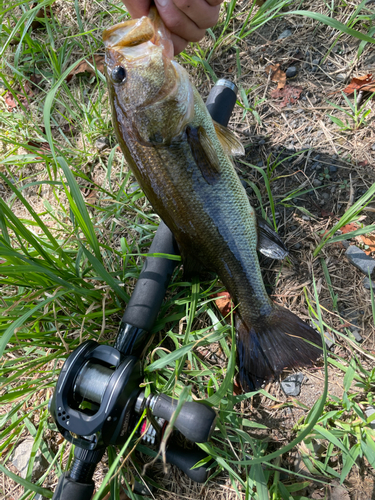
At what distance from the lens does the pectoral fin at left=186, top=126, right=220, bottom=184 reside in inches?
78.5

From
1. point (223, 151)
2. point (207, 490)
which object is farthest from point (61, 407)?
point (223, 151)

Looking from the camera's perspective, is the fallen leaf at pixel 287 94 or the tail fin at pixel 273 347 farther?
the fallen leaf at pixel 287 94

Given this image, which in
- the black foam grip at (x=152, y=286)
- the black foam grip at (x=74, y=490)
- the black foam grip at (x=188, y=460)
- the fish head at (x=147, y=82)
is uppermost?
the fish head at (x=147, y=82)

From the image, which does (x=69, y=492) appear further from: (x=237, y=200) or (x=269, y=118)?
(x=269, y=118)

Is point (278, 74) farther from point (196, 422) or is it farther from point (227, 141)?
point (196, 422)

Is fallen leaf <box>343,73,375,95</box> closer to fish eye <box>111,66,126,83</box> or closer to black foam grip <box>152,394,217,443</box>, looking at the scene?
fish eye <box>111,66,126,83</box>

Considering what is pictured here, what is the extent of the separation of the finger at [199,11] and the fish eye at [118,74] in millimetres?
472

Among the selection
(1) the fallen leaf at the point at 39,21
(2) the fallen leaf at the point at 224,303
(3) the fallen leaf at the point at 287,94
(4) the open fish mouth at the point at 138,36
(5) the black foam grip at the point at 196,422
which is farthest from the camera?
(1) the fallen leaf at the point at 39,21

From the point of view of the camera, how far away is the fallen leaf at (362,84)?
2.45 m

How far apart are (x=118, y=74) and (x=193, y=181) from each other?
78cm

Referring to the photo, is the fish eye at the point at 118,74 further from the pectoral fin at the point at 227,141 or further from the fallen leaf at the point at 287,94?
the fallen leaf at the point at 287,94

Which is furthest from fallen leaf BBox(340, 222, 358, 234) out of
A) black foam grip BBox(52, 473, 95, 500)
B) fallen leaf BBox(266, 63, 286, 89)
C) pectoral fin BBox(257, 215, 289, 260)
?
black foam grip BBox(52, 473, 95, 500)

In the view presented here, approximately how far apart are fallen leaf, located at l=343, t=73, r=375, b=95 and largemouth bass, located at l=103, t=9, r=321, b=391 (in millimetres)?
1137

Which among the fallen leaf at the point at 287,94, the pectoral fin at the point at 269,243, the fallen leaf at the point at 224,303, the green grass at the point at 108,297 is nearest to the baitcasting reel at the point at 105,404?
the green grass at the point at 108,297
